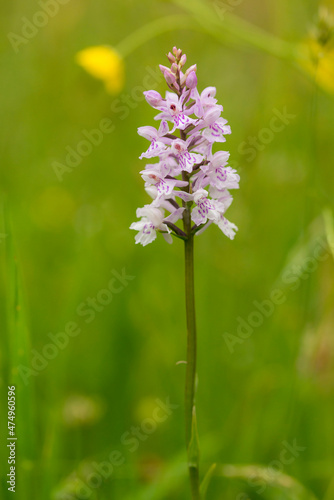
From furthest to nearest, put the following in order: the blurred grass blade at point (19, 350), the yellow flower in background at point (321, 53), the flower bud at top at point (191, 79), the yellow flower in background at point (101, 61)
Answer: the yellow flower in background at point (101, 61)
the yellow flower in background at point (321, 53)
the blurred grass blade at point (19, 350)
the flower bud at top at point (191, 79)

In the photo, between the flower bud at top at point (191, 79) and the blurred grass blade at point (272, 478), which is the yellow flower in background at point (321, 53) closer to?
the flower bud at top at point (191, 79)

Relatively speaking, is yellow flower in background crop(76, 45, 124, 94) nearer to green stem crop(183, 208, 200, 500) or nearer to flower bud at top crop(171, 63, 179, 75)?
flower bud at top crop(171, 63, 179, 75)

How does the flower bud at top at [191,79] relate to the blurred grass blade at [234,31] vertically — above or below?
below

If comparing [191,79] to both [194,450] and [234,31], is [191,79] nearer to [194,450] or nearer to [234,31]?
[194,450]

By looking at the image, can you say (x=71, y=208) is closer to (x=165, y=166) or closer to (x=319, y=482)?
(x=319, y=482)

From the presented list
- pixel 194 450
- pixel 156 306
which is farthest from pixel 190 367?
pixel 156 306

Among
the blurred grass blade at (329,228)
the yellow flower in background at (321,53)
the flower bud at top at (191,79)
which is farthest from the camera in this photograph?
the yellow flower in background at (321,53)

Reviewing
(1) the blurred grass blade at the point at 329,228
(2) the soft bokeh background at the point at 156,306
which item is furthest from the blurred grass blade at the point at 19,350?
(1) the blurred grass blade at the point at 329,228
